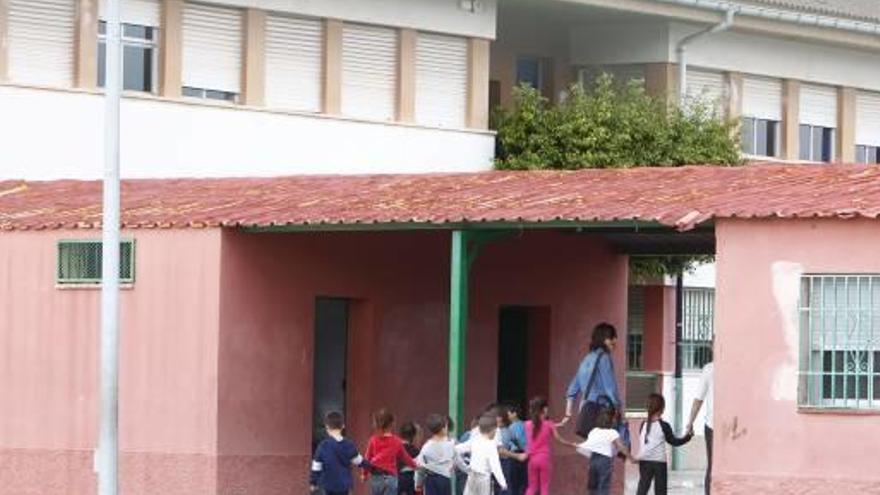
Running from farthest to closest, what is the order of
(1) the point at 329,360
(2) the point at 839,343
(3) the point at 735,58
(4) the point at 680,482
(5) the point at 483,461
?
(3) the point at 735,58
(4) the point at 680,482
(1) the point at 329,360
(5) the point at 483,461
(2) the point at 839,343

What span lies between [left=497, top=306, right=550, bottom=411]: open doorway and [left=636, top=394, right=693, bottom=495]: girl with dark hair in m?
4.98

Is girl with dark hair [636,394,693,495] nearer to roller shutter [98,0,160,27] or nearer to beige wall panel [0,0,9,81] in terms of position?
beige wall panel [0,0,9,81]

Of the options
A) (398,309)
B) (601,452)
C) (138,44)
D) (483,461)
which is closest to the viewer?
(483,461)

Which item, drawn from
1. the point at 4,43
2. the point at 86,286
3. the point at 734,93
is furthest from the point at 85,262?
the point at 734,93

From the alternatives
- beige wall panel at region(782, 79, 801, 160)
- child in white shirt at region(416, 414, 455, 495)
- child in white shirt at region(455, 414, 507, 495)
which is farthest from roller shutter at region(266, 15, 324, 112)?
child in white shirt at region(455, 414, 507, 495)

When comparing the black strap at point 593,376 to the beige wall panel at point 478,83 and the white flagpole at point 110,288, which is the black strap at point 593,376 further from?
the beige wall panel at point 478,83

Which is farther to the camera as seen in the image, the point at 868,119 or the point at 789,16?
the point at 868,119

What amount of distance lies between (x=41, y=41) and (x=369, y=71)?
5848mm

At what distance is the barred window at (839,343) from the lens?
22859 millimetres

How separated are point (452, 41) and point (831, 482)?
1962cm

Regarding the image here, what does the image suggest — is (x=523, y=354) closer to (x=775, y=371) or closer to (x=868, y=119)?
(x=775, y=371)

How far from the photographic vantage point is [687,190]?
24.8 m

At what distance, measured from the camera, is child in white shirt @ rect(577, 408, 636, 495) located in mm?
25344

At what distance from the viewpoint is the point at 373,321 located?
28.9m
